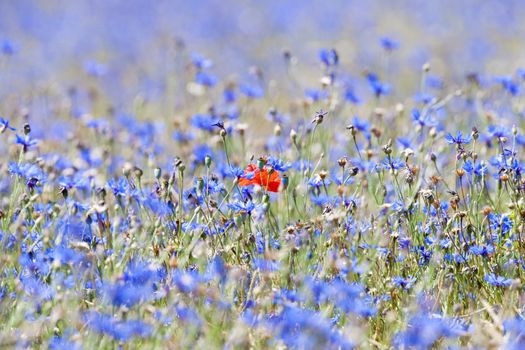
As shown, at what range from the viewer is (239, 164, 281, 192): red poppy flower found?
10.5ft

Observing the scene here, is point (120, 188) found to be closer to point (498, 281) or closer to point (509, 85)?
point (498, 281)

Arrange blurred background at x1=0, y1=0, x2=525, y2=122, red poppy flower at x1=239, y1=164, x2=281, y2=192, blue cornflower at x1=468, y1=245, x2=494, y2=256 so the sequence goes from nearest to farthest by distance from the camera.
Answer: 1. blue cornflower at x1=468, y1=245, x2=494, y2=256
2. red poppy flower at x1=239, y1=164, x2=281, y2=192
3. blurred background at x1=0, y1=0, x2=525, y2=122

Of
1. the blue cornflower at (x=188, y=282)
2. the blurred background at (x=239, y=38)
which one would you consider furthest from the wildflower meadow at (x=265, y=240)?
the blurred background at (x=239, y=38)

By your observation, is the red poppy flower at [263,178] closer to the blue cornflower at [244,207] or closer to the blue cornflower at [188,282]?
the blue cornflower at [244,207]

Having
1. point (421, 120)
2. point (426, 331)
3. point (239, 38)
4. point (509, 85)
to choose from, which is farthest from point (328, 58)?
point (239, 38)

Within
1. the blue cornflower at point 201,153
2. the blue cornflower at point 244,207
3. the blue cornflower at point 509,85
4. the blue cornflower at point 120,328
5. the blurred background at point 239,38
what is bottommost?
the blue cornflower at point 120,328

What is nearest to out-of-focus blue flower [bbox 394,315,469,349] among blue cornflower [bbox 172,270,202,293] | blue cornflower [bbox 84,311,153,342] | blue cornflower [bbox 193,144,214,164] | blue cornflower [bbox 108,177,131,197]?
blue cornflower [bbox 172,270,202,293]

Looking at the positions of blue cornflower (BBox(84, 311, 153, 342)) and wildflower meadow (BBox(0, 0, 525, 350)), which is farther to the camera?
wildflower meadow (BBox(0, 0, 525, 350))

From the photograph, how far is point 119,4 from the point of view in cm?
1264

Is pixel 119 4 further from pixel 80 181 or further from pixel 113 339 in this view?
pixel 113 339

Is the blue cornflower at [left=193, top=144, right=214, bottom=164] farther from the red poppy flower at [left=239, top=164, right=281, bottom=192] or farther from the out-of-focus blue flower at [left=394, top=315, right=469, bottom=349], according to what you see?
the out-of-focus blue flower at [left=394, top=315, right=469, bottom=349]

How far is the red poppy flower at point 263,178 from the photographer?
3203 millimetres

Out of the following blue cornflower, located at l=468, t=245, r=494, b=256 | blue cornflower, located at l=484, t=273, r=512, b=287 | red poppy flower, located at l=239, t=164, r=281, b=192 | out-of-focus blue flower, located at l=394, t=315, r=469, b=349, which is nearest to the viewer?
out-of-focus blue flower, located at l=394, t=315, r=469, b=349

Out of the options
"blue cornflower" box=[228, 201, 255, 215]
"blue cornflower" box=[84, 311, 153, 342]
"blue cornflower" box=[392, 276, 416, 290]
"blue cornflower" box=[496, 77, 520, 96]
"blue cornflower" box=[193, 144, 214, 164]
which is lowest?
"blue cornflower" box=[84, 311, 153, 342]
